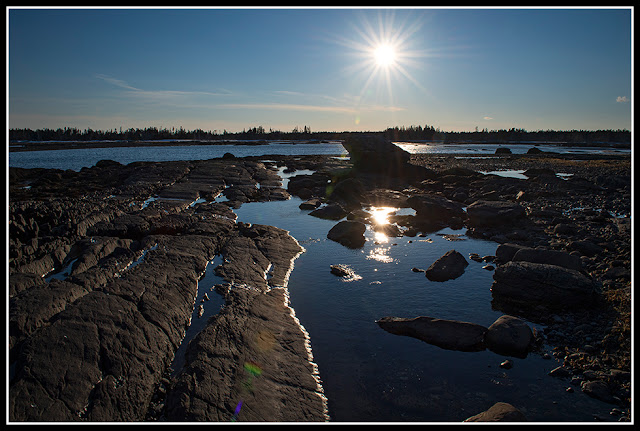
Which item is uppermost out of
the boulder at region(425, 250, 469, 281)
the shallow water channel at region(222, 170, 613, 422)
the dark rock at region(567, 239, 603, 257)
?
the dark rock at region(567, 239, 603, 257)

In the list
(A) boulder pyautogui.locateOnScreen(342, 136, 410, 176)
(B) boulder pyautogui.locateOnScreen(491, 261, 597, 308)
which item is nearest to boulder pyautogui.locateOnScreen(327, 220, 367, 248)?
(B) boulder pyautogui.locateOnScreen(491, 261, 597, 308)

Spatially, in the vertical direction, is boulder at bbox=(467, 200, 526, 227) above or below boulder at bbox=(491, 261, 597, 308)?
above

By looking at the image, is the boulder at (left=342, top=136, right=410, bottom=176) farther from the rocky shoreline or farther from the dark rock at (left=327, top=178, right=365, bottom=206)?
the rocky shoreline

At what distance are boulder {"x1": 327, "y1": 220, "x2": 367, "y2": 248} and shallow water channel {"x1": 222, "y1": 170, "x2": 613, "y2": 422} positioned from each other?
203 centimetres

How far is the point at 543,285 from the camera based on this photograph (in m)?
9.53

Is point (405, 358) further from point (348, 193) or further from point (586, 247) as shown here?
point (348, 193)

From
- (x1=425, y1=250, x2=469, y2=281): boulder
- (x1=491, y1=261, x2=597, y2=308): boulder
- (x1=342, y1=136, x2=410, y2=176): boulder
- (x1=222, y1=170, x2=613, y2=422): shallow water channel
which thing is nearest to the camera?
(x1=222, y1=170, x2=613, y2=422): shallow water channel

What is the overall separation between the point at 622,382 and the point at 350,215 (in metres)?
15.6

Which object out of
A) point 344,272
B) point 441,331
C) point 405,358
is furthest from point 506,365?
point 344,272

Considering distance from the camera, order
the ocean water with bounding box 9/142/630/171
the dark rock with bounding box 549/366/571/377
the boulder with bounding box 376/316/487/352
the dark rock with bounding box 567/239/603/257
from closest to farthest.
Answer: the dark rock with bounding box 549/366/571/377 → the boulder with bounding box 376/316/487/352 → the dark rock with bounding box 567/239/603/257 → the ocean water with bounding box 9/142/630/171

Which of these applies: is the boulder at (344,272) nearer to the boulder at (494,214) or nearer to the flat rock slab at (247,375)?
the flat rock slab at (247,375)

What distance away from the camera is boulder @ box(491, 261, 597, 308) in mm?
9117

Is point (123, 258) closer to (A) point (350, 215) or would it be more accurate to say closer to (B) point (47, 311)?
(B) point (47, 311)

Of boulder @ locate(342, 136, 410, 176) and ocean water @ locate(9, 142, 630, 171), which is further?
ocean water @ locate(9, 142, 630, 171)
